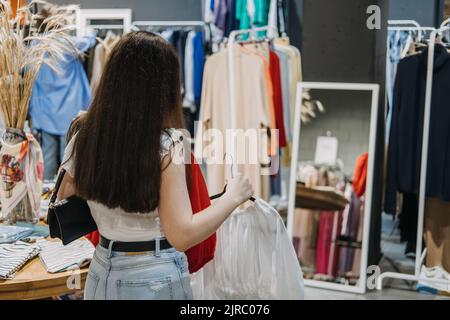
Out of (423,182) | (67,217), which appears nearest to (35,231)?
(67,217)

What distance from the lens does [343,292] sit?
3.03 m

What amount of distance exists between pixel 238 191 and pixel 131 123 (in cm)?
30

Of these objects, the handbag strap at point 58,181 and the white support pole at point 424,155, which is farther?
the white support pole at point 424,155

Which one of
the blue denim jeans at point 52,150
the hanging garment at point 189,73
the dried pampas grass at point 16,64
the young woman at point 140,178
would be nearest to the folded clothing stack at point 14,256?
the young woman at point 140,178

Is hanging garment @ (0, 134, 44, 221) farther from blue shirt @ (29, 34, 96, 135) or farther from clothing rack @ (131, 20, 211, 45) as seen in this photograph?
clothing rack @ (131, 20, 211, 45)

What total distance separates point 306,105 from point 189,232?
6.70 feet

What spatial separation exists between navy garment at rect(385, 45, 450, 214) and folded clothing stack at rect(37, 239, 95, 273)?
1.97 m

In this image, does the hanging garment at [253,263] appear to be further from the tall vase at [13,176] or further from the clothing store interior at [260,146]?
the tall vase at [13,176]

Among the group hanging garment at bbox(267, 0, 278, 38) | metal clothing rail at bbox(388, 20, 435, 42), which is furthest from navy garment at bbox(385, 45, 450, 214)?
hanging garment at bbox(267, 0, 278, 38)

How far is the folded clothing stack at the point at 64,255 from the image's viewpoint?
5.13 feet

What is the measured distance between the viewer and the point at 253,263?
1.48 meters

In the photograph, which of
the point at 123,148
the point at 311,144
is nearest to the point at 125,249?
the point at 123,148

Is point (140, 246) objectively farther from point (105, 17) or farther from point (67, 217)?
point (105, 17)
